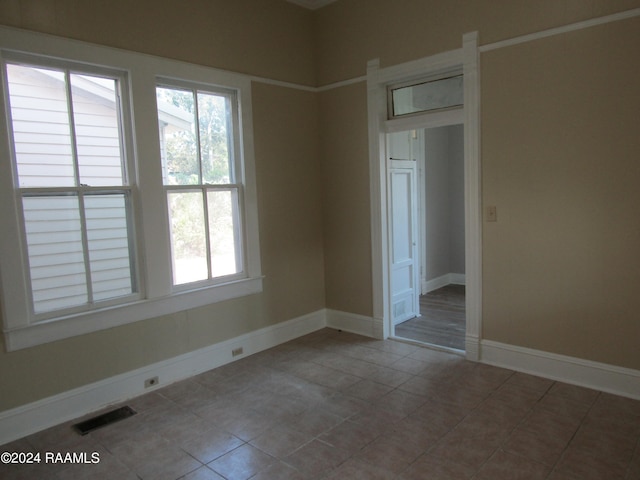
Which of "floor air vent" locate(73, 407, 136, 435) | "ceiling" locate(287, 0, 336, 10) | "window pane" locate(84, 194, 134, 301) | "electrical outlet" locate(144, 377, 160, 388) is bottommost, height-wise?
"floor air vent" locate(73, 407, 136, 435)

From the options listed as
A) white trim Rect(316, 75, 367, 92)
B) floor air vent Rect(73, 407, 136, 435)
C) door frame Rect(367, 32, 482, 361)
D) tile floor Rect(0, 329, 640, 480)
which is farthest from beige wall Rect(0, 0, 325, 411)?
door frame Rect(367, 32, 482, 361)

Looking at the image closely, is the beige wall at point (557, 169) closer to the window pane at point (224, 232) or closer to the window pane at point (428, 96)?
the window pane at point (428, 96)

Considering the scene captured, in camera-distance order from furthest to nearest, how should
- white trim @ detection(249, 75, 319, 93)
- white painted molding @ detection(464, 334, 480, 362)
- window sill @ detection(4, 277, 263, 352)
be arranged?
white trim @ detection(249, 75, 319, 93)
white painted molding @ detection(464, 334, 480, 362)
window sill @ detection(4, 277, 263, 352)

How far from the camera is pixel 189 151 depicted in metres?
3.65

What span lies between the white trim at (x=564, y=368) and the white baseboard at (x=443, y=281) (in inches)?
105

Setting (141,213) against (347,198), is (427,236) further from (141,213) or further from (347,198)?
(141,213)

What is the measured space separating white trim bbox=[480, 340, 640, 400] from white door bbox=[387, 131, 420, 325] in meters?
1.17

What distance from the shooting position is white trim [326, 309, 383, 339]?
175 inches

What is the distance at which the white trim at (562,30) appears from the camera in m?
2.87

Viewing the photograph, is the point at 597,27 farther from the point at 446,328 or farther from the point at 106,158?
the point at 106,158

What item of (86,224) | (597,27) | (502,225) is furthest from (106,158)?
(597,27)

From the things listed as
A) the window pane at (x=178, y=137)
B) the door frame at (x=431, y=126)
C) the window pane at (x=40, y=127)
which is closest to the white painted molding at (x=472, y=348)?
the door frame at (x=431, y=126)

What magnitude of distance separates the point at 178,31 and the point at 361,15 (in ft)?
5.70

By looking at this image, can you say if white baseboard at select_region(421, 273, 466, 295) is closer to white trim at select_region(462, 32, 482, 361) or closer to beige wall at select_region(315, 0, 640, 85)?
white trim at select_region(462, 32, 482, 361)
